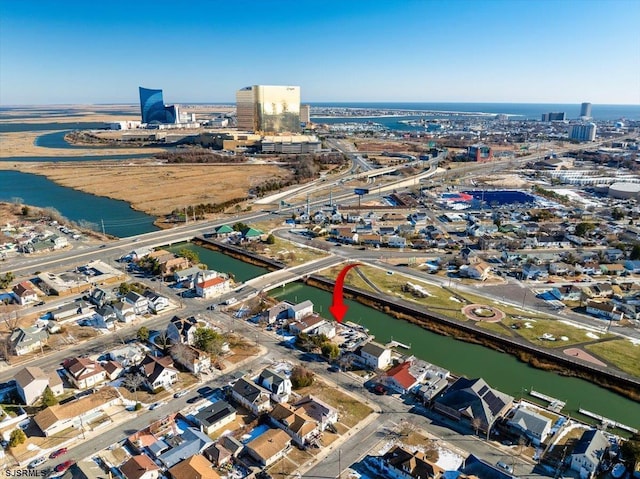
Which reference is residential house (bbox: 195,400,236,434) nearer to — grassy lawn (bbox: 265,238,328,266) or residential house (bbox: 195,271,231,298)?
residential house (bbox: 195,271,231,298)

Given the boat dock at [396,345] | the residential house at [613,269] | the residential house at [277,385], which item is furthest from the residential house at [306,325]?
the residential house at [613,269]

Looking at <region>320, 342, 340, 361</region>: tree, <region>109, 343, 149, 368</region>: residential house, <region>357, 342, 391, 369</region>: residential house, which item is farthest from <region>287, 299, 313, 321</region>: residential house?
<region>109, 343, 149, 368</region>: residential house

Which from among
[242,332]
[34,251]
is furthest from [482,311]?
[34,251]

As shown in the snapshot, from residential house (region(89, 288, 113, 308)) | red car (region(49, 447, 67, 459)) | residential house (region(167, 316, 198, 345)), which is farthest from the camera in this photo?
residential house (region(89, 288, 113, 308))

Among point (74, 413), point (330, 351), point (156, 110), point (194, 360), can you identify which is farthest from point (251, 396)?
point (156, 110)

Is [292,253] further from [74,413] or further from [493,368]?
[74,413]

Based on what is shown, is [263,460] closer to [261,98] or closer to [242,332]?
[242,332]
